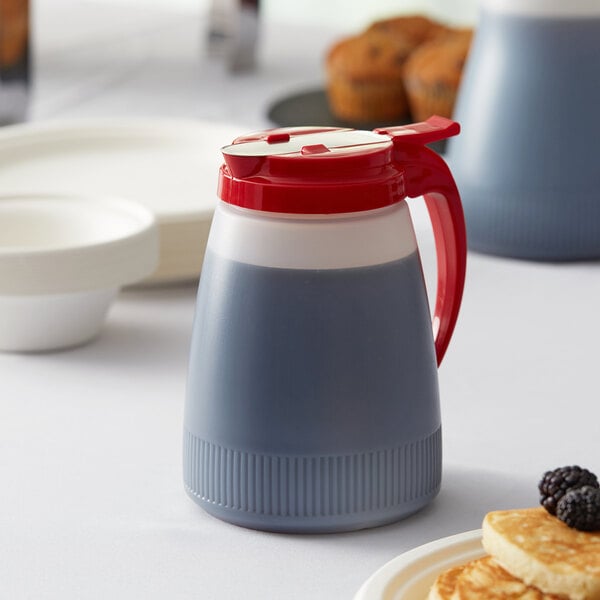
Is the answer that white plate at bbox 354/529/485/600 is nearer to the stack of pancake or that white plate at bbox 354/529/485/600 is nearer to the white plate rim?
the stack of pancake

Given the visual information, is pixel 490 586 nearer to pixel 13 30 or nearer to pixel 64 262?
pixel 64 262

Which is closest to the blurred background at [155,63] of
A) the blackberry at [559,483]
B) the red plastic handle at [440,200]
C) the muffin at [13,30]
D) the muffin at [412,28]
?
the muffin at [13,30]

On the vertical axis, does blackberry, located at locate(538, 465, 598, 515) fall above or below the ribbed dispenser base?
above

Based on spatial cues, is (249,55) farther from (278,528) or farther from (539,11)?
(278,528)

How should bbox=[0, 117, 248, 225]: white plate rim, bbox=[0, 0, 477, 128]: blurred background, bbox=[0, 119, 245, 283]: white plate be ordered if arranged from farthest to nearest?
bbox=[0, 0, 477, 128]: blurred background → bbox=[0, 117, 248, 225]: white plate rim → bbox=[0, 119, 245, 283]: white plate

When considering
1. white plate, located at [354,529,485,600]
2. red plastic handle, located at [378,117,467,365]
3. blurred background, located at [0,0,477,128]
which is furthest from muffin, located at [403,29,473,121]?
white plate, located at [354,529,485,600]

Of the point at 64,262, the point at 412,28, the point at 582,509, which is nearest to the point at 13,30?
the point at 412,28

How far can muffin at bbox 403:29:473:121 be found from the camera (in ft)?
3.90

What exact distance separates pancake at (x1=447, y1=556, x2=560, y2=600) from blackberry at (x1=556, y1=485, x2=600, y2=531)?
0.03 m

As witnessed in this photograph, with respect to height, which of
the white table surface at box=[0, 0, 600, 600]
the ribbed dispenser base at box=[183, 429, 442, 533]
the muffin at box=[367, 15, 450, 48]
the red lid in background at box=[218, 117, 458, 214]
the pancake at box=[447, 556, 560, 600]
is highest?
the red lid in background at box=[218, 117, 458, 214]

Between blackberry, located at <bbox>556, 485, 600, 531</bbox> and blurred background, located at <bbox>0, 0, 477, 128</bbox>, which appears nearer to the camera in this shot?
blackberry, located at <bbox>556, 485, 600, 531</bbox>

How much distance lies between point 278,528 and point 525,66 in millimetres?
479

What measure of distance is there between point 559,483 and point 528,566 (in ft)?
0.19

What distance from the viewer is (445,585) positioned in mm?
451
